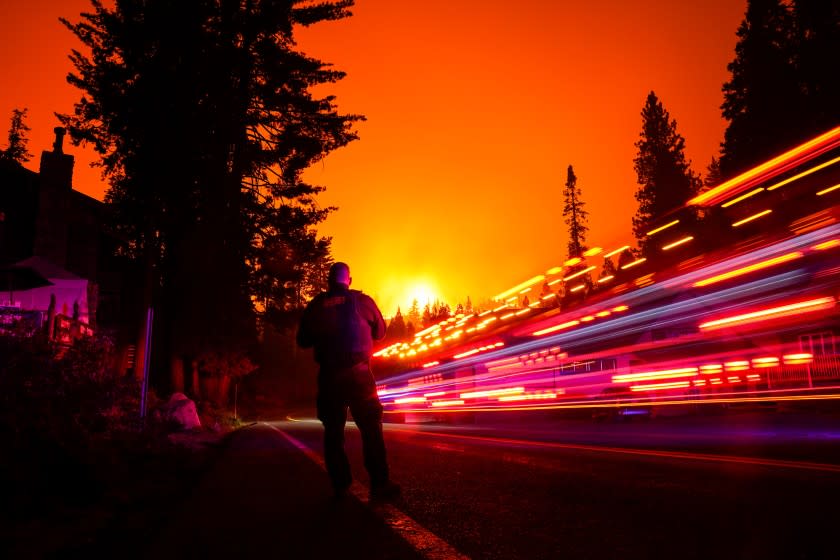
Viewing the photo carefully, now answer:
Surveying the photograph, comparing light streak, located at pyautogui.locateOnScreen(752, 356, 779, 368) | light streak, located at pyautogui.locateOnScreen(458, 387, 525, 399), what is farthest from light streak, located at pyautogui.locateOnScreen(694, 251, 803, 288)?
light streak, located at pyautogui.locateOnScreen(458, 387, 525, 399)

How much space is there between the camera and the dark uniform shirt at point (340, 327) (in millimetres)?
4770

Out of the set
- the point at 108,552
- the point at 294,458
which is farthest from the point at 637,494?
the point at 294,458

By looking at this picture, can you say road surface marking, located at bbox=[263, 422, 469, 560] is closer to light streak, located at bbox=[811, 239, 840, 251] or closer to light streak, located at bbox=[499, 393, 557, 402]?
light streak, located at bbox=[811, 239, 840, 251]

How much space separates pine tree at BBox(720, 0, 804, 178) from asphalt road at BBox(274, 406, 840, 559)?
29.5 metres

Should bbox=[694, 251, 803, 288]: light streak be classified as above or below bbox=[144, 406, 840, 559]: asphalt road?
above

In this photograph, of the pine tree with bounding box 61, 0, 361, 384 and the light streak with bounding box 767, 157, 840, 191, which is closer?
the light streak with bounding box 767, 157, 840, 191

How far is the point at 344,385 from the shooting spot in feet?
15.4

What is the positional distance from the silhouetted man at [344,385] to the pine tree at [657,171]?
47055 mm

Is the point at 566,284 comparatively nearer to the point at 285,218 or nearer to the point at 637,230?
the point at 637,230

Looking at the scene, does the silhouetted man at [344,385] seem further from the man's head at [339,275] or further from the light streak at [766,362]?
the light streak at [766,362]

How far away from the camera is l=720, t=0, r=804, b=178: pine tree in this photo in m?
31.3

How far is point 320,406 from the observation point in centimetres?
477

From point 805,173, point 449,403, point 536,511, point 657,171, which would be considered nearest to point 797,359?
point 805,173

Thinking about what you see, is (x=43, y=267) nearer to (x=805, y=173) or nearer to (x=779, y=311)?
(x=779, y=311)
